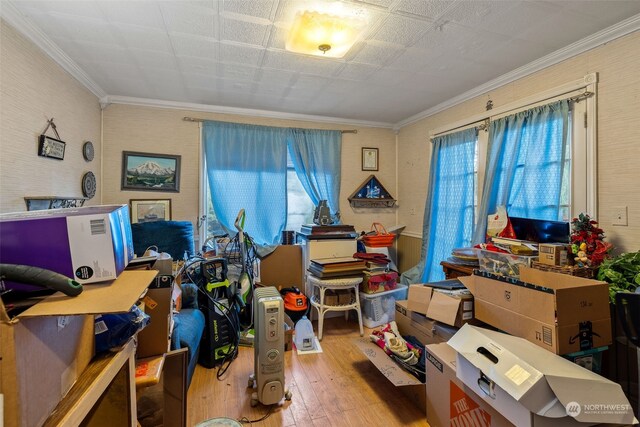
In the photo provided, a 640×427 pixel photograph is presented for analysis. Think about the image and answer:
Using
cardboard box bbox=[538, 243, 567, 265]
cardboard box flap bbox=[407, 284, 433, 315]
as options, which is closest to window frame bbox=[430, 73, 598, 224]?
cardboard box bbox=[538, 243, 567, 265]

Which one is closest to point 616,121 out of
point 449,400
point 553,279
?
point 553,279

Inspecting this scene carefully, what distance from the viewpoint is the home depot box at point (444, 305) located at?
1927 mm

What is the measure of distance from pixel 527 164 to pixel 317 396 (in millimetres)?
2346

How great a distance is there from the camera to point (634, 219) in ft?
5.84

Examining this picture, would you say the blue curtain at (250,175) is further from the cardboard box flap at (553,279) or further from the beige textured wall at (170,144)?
the cardboard box flap at (553,279)

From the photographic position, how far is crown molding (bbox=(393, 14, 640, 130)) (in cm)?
178

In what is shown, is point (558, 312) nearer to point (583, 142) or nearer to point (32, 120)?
point (583, 142)

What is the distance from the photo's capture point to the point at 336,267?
2889 millimetres

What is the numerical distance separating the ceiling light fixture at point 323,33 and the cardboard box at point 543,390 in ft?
6.27

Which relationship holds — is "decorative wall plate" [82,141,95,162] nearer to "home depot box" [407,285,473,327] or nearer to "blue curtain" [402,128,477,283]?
"home depot box" [407,285,473,327]

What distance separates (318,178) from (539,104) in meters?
2.27

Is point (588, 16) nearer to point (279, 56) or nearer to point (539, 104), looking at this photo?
point (539, 104)

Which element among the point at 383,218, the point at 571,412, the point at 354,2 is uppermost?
the point at 354,2

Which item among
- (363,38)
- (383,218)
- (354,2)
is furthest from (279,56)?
(383,218)
